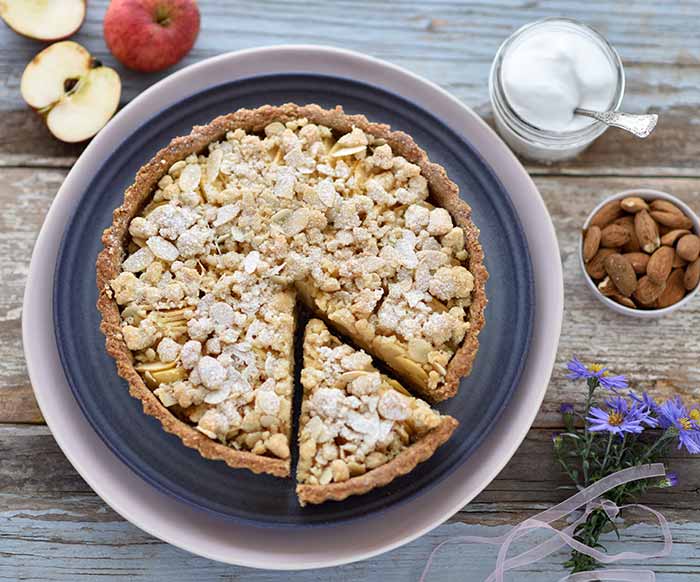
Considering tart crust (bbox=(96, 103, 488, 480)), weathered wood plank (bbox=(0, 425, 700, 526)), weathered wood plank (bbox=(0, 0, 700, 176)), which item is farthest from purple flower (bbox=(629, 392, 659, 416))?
weathered wood plank (bbox=(0, 0, 700, 176))

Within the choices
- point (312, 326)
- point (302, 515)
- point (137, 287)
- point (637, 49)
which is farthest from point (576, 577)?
point (637, 49)

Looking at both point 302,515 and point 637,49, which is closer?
point 302,515

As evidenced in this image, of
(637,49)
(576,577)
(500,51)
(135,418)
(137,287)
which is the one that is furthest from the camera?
(637,49)

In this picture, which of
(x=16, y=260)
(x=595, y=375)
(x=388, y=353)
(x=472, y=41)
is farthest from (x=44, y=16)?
(x=595, y=375)

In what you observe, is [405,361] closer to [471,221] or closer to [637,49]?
[471,221]

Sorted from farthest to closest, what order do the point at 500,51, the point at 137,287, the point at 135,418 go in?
the point at 500,51 → the point at 135,418 → the point at 137,287

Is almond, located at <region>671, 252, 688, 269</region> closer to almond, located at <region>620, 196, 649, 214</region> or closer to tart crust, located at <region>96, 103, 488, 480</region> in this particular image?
almond, located at <region>620, 196, 649, 214</region>

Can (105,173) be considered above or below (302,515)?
above
